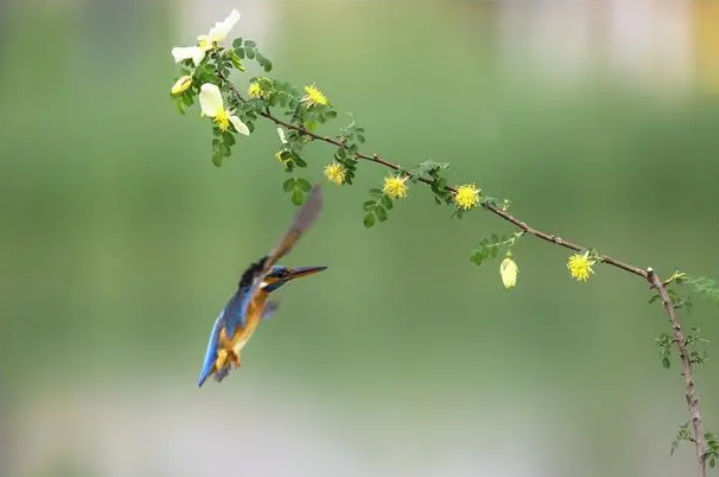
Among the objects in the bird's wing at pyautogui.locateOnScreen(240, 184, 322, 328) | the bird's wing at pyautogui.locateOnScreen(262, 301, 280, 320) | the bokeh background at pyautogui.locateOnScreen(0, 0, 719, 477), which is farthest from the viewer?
the bokeh background at pyautogui.locateOnScreen(0, 0, 719, 477)

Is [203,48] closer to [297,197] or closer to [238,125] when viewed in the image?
[238,125]

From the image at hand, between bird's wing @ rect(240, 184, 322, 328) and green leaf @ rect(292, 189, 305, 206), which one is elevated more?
green leaf @ rect(292, 189, 305, 206)

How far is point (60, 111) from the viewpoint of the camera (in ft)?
4.27

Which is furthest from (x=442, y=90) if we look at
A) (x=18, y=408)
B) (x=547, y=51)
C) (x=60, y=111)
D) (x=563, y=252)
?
(x=18, y=408)

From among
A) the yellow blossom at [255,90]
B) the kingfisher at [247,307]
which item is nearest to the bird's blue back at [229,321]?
the kingfisher at [247,307]

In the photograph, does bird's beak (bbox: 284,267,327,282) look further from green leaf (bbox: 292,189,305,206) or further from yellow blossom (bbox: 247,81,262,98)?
yellow blossom (bbox: 247,81,262,98)

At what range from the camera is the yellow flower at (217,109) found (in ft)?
2.68

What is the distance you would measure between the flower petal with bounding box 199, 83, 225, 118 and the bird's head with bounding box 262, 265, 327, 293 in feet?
0.77

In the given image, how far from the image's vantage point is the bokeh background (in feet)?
4.26

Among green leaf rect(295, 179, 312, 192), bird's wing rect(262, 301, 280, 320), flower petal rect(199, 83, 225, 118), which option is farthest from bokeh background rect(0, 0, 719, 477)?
flower petal rect(199, 83, 225, 118)

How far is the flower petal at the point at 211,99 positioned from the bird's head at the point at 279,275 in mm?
235

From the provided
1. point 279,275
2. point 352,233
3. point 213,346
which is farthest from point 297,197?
point 352,233

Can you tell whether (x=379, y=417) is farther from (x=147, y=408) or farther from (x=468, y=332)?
(x=147, y=408)

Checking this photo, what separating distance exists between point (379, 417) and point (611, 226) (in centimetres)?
52
